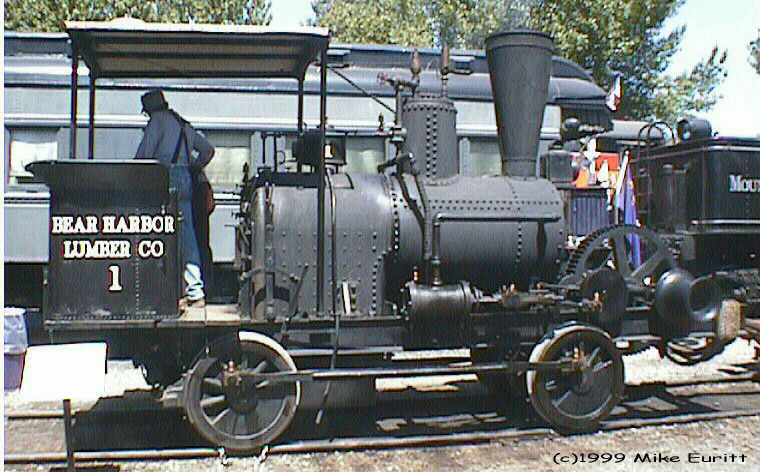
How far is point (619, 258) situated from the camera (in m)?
6.76

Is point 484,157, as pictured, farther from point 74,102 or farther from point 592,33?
point 592,33

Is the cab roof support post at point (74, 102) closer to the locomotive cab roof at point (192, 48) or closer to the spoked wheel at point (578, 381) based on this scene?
the locomotive cab roof at point (192, 48)

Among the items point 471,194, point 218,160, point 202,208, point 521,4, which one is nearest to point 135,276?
point 202,208

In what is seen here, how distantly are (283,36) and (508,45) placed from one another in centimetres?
200

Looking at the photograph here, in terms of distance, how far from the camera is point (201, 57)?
6441 mm

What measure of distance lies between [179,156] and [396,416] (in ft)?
8.93

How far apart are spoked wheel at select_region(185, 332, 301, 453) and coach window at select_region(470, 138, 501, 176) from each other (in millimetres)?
4848

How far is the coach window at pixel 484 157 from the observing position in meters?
9.89

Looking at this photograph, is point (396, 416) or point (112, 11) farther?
point (112, 11)

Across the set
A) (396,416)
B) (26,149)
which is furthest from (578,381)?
(26,149)

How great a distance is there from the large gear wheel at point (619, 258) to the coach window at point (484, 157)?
3035mm

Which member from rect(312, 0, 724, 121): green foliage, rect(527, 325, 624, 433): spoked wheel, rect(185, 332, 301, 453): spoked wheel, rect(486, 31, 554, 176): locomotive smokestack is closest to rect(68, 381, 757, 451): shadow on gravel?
rect(527, 325, 624, 433): spoked wheel

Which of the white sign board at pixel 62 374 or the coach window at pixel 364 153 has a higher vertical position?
the coach window at pixel 364 153

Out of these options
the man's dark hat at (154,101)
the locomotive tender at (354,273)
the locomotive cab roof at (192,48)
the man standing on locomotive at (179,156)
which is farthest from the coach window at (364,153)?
the man's dark hat at (154,101)
